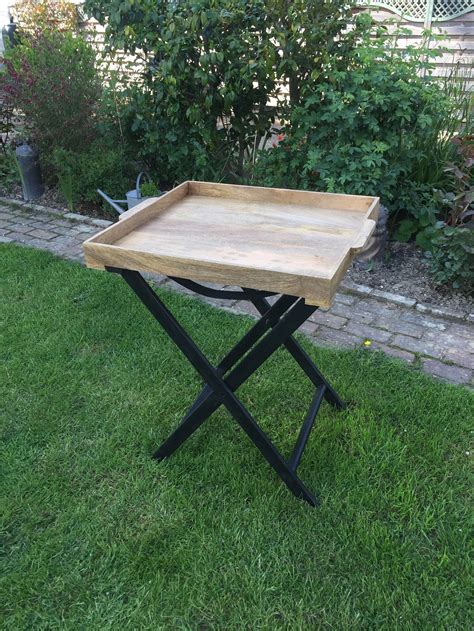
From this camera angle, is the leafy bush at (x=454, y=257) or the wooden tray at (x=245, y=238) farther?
the leafy bush at (x=454, y=257)

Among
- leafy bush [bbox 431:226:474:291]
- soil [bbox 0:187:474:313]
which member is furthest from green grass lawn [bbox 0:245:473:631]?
leafy bush [bbox 431:226:474:291]

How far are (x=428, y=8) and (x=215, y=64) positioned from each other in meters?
4.07

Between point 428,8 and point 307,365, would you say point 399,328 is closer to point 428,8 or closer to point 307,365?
point 307,365

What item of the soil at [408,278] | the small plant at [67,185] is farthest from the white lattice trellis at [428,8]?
the small plant at [67,185]

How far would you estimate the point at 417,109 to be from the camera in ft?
13.3

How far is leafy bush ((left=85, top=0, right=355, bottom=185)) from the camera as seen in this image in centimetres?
410

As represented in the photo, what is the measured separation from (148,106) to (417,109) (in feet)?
7.40

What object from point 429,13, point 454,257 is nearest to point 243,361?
point 454,257

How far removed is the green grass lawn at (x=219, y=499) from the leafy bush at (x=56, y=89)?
8.91 ft

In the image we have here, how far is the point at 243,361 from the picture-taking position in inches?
79.9

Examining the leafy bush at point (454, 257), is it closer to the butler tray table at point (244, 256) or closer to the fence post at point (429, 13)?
the butler tray table at point (244, 256)

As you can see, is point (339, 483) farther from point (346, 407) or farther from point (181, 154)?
point (181, 154)

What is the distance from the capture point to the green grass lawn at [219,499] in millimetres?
1828

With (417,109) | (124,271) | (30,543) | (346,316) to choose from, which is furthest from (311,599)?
(417,109)
